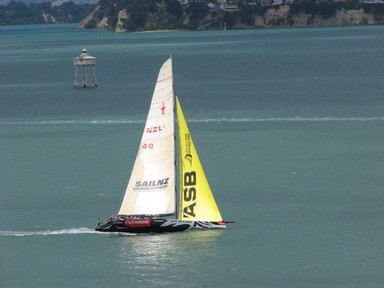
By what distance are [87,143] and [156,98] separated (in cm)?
4049

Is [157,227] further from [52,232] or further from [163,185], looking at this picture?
[52,232]

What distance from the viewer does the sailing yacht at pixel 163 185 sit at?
60.0 meters

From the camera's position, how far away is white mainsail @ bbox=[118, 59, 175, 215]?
59656mm

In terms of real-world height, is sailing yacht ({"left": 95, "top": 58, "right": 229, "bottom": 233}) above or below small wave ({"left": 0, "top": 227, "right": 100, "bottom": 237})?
above

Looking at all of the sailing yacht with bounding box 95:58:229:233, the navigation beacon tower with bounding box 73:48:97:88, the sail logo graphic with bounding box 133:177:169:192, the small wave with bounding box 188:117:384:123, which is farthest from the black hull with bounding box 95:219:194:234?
the navigation beacon tower with bounding box 73:48:97:88

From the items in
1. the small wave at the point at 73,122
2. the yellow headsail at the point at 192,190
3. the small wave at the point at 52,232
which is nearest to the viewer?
the yellow headsail at the point at 192,190

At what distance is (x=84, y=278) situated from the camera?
56312mm

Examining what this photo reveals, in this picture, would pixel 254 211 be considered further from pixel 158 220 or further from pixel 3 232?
pixel 3 232

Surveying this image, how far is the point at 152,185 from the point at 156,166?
96cm

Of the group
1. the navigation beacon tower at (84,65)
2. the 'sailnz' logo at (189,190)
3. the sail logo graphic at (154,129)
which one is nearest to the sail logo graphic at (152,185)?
the 'sailnz' logo at (189,190)

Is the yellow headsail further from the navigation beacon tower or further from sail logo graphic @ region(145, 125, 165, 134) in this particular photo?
the navigation beacon tower

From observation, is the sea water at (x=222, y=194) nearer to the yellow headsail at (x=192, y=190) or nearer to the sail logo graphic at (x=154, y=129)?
the yellow headsail at (x=192, y=190)

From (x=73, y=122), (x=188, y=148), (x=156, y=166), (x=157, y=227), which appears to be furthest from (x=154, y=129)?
(x=73, y=122)

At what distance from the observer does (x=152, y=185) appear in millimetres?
60562
